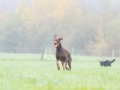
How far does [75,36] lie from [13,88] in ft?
244

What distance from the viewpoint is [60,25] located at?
86.6 m

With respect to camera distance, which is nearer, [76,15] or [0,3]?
[76,15]

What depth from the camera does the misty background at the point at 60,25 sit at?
81875mm

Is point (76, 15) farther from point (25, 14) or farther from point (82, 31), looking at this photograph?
point (25, 14)

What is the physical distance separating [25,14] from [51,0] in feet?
20.7

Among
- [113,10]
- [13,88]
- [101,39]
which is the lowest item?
[13,88]

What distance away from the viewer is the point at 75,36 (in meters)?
83.9

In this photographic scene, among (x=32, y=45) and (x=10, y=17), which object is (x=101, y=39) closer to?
(x=32, y=45)

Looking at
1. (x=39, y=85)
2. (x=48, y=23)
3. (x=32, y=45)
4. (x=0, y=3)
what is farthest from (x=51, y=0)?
(x=39, y=85)

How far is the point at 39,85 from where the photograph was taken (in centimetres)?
1031

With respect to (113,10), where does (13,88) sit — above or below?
below

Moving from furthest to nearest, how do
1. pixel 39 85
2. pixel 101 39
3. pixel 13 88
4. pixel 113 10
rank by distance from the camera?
pixel 113 10
pixel 101 39
pixel 39 85
pixel 13 88

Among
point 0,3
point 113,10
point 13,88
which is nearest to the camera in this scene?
point 13,88

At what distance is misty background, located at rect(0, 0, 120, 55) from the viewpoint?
8188cm
